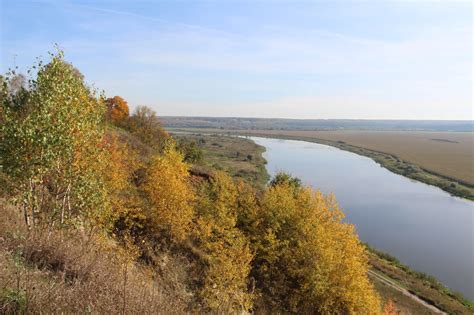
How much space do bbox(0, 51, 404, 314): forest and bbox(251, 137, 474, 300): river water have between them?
13163 millimetres

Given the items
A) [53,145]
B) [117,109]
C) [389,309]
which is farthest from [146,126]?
[53,145]

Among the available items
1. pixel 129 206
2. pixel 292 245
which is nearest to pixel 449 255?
pixel 292 245

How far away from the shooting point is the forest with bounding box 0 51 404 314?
7867mm

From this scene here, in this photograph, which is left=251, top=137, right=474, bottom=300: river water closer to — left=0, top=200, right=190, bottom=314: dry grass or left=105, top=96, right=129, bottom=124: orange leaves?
left=0, top=200, right=190, bottom=314: dry grass

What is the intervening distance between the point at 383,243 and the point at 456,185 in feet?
172

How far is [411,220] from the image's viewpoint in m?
55.3

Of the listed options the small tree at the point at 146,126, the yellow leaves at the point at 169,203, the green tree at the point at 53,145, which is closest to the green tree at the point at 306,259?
the yellow leaves at the point at 169,203

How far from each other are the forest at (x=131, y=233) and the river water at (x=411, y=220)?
1316 cm

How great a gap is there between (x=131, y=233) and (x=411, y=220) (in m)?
45.0

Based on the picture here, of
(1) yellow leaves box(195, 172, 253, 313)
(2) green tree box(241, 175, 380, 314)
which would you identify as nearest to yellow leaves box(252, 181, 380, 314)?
(2) green tree box(241, 175, 380, 314)

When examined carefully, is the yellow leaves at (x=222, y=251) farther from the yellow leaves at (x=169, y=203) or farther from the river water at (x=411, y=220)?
the river water at (x=411, y=220)

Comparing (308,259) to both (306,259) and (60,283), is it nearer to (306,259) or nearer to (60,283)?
(306,259)

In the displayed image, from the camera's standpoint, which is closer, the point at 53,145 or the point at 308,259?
the point at 53,145

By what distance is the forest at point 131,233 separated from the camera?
25.8 ft
